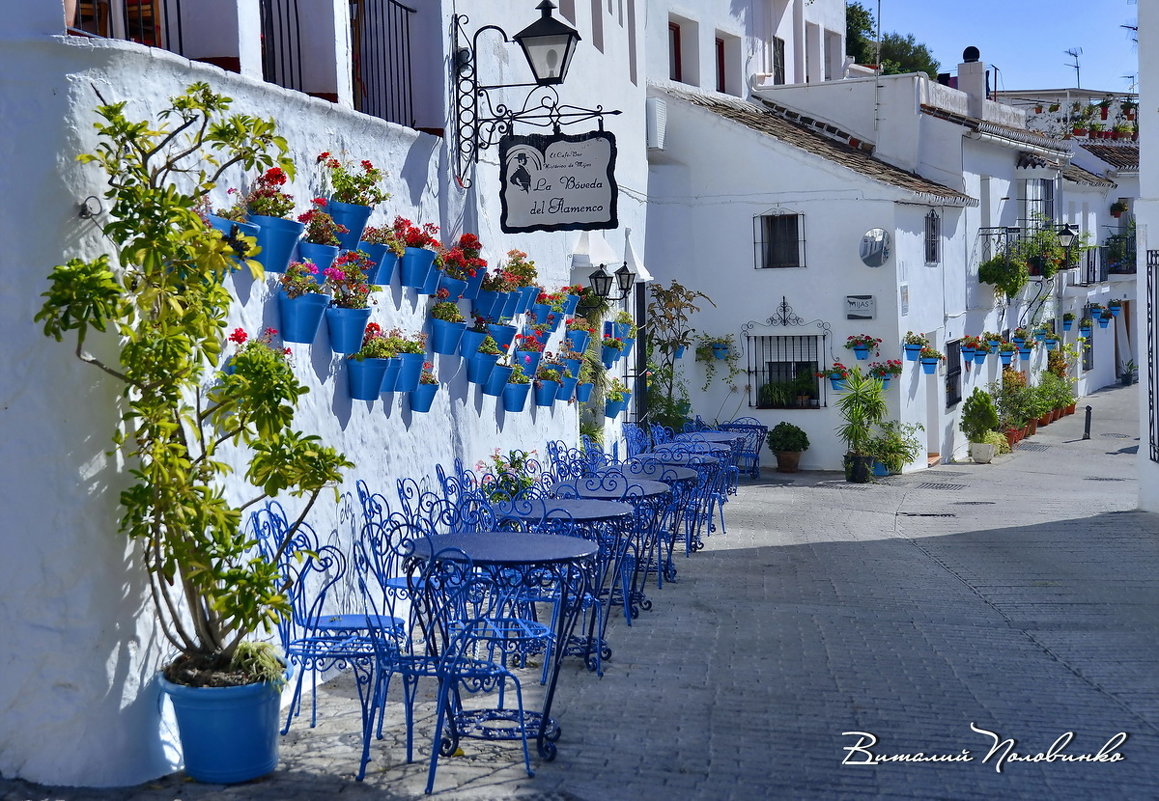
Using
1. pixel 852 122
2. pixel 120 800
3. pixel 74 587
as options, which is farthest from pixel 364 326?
pixel 852 122

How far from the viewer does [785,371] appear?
21.8m

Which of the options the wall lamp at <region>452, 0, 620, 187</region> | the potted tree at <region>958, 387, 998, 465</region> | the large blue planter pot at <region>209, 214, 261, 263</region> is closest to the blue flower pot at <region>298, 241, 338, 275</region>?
the large blue planter pot at <region>209, 214, 261, 263</region>

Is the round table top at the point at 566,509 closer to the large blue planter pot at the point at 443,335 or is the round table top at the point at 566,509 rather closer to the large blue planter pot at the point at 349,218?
the large blue planter pot at the point at 443,335

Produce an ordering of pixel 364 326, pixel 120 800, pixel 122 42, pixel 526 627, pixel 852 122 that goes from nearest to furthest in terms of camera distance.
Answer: pixel 120 800 < pixel 122 42 < pixel 526 627 < pixel 364 326 < pixel 852 122

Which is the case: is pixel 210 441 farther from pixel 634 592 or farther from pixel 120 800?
pixel 634 592

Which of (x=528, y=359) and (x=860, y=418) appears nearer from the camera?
(x=528, y=359)

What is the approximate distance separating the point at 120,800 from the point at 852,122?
21.8 metres

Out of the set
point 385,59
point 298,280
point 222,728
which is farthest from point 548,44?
point 222,728

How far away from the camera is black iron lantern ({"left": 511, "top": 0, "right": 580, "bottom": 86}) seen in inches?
374

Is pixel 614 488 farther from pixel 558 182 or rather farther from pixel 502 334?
pixel 558 182

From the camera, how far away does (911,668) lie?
8039 mm

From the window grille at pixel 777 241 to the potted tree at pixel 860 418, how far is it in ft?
7.71

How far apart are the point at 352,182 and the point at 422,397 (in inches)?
76.2

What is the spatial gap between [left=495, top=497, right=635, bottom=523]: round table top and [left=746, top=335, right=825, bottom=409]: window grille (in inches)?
496
